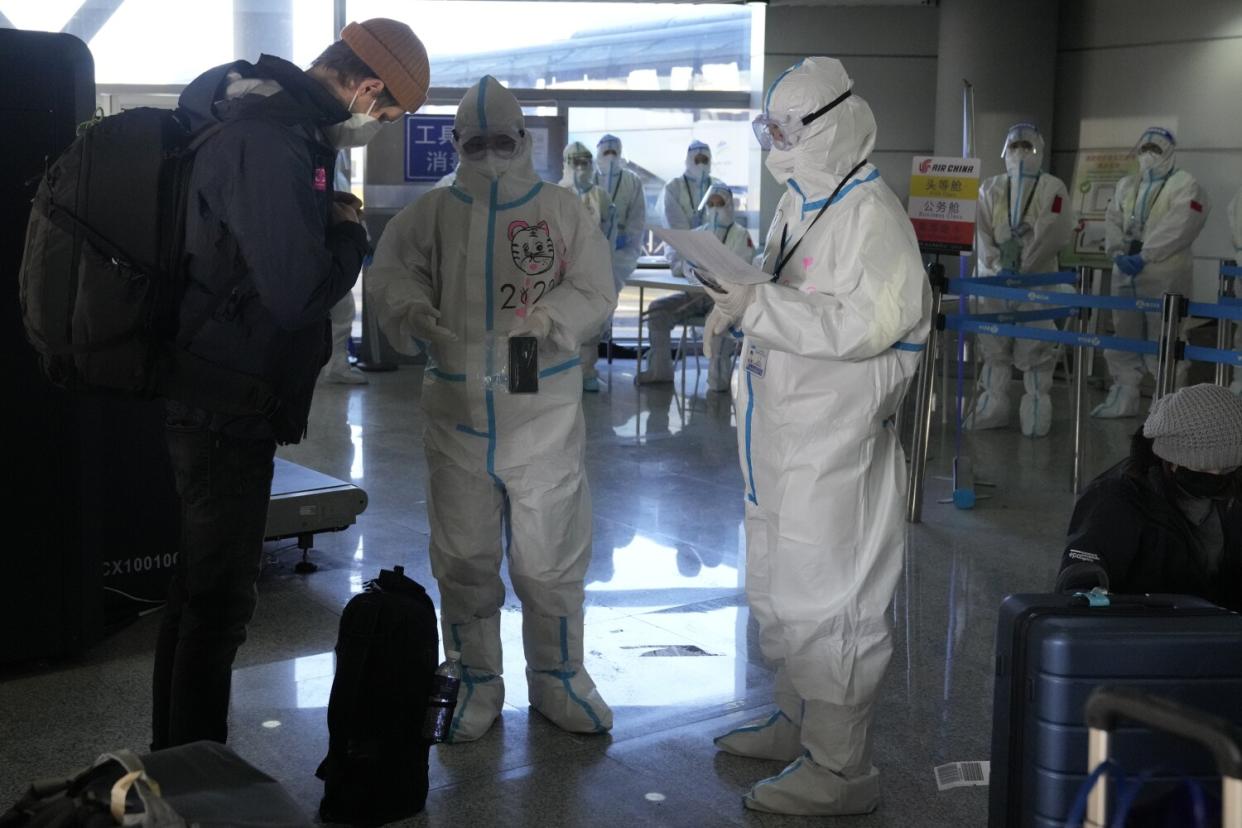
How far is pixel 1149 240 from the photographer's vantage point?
834 cm

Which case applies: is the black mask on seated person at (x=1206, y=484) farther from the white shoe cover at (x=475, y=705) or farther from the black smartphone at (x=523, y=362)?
the white shoe cover at (x=475, y=705)

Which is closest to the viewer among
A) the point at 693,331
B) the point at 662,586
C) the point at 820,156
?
the point at 820,156

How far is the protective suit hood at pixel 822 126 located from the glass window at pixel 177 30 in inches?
317

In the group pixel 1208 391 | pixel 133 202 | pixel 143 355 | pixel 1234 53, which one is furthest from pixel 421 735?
pixel 1234 53

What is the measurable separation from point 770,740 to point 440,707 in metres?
0.76

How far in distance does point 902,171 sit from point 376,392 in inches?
180

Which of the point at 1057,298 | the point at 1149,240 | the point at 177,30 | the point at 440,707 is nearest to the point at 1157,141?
the point at 1149,240

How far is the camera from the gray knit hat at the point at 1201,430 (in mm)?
2533

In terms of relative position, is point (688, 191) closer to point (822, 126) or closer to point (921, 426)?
point (921, 426)

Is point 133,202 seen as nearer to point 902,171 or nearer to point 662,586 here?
point 662,586

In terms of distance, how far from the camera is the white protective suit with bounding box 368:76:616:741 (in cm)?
313

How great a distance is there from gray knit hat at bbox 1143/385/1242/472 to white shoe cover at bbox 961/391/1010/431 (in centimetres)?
525

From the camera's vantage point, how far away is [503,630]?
4.04 m

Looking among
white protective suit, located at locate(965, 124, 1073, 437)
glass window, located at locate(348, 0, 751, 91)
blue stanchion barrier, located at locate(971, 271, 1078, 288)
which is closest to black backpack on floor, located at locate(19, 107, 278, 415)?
blue stanchion barrier, located at locate(971, 271, 1078, 288)
